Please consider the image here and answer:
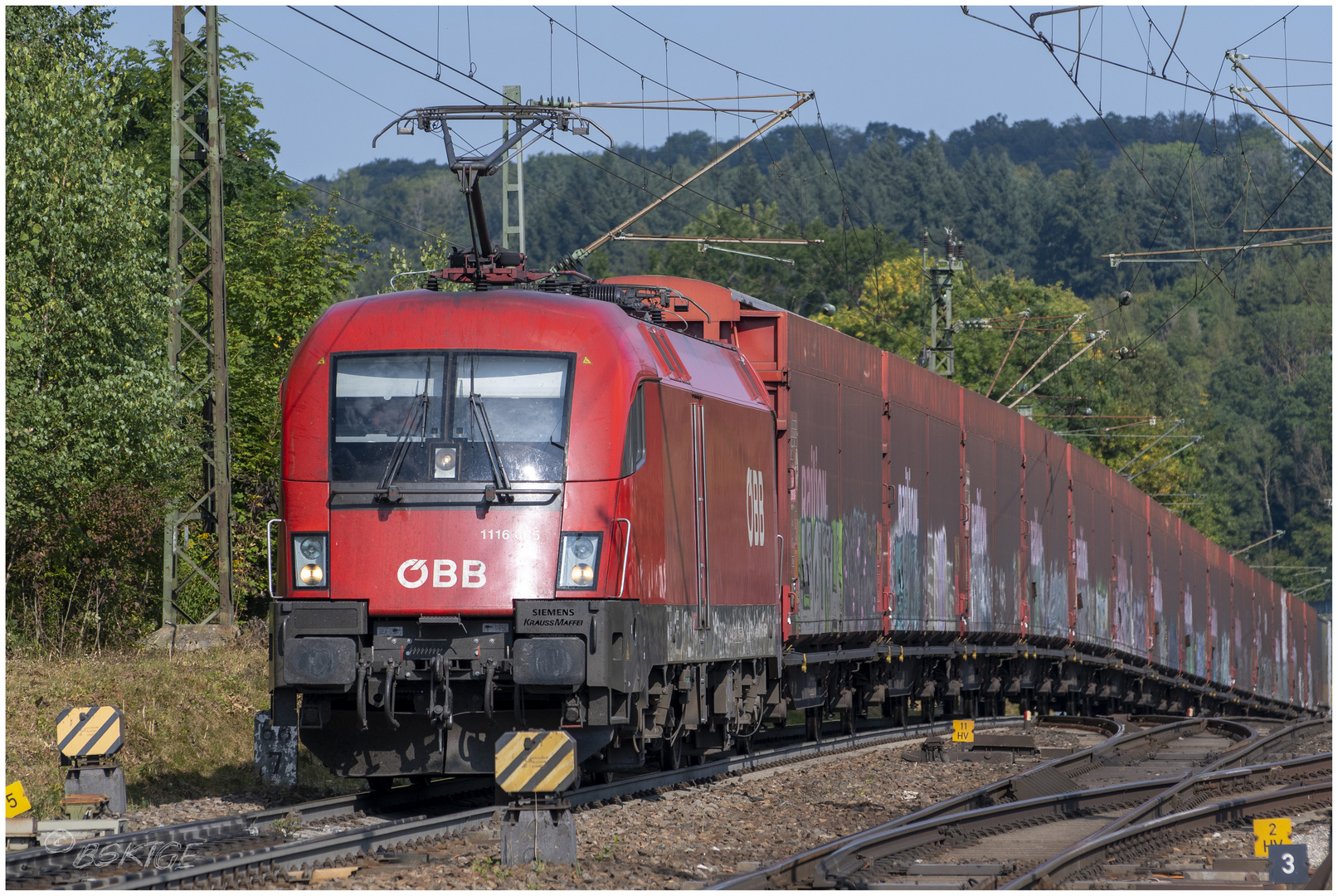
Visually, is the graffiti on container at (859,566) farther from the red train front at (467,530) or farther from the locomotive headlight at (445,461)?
the locomotive headlight at (445,461)

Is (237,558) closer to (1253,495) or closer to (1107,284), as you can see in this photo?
(1253,495)

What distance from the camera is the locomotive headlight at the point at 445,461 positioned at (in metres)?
11.2

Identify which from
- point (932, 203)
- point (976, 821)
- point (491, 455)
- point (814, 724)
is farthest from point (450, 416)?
point (932, 203)

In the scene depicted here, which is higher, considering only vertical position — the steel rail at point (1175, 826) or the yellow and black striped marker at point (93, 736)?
the yellow and black striped marker at point (93, 736)

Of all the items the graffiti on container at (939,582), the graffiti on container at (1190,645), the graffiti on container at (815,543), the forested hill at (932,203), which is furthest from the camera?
the forested hill at (932,203)

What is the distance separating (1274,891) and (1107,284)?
164 metres

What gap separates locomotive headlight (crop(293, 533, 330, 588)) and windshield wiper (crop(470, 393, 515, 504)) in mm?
1192

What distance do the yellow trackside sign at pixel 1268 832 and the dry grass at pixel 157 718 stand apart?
7.89 metres

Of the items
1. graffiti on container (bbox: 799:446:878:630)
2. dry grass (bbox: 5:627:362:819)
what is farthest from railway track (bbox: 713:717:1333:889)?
dry grass (bbox: 5:627:362:819)

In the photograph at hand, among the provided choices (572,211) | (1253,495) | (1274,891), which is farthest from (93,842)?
(572,211)

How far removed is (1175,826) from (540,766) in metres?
4.52

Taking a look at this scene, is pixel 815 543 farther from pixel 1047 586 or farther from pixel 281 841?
pixel 1047 586

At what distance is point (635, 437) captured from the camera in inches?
460

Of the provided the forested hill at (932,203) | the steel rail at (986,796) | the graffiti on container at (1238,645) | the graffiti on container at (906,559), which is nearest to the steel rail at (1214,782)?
the steel rail at (986,796)
